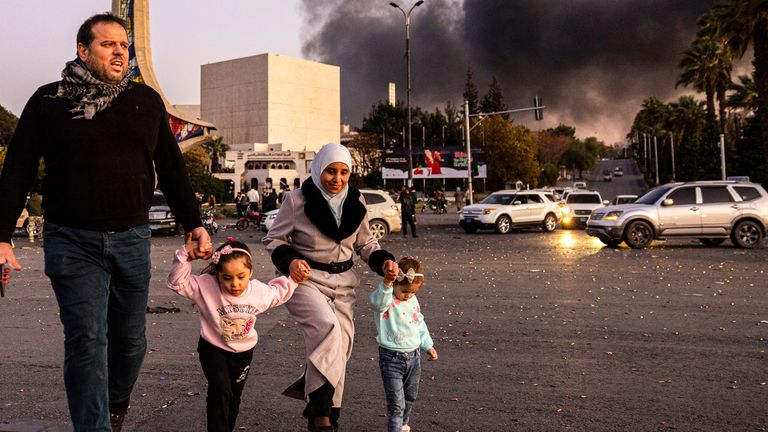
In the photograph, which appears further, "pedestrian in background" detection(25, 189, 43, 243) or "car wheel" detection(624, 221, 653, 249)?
"pedestrian in background" detection(25, 189, 43, 243)

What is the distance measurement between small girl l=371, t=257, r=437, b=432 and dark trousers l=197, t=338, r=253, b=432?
0.78 metres

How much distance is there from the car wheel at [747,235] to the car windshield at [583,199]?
12.6 m

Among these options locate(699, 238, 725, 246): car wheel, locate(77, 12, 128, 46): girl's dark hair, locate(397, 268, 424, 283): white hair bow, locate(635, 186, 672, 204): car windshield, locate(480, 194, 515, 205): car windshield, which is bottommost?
locate(397, 268, 424, 283): white hair bow

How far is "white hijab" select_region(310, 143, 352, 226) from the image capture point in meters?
4.26

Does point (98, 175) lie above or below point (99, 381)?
above

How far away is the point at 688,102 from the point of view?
80125 mm

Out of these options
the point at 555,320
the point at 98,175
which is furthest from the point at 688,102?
the point at 98,175

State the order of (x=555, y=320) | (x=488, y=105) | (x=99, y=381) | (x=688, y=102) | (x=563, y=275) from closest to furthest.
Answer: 1. (x=99, y=381)
2. (x=555, y=320)
3. (x=563, y=275)
4. (x=688, y=102)
5. (x=488, y=105)

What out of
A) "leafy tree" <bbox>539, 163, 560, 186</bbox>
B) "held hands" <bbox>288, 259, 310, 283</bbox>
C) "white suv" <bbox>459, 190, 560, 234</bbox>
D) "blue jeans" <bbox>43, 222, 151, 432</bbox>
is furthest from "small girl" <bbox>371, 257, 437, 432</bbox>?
"leafy tree" <bbox>539, 163, 560, 186</bbox>

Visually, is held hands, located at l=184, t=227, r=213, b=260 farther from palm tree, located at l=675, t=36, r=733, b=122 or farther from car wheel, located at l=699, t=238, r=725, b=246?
palm tree, located at l=675, t=36, r=733, b=122

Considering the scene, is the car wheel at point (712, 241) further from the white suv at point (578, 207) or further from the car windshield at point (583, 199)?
the car windshield at point (583, 199)

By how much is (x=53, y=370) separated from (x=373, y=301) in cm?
326

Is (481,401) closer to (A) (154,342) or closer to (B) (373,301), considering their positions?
(B) (373,301)

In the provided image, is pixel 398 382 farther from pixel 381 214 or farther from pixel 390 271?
pixel 381 214
